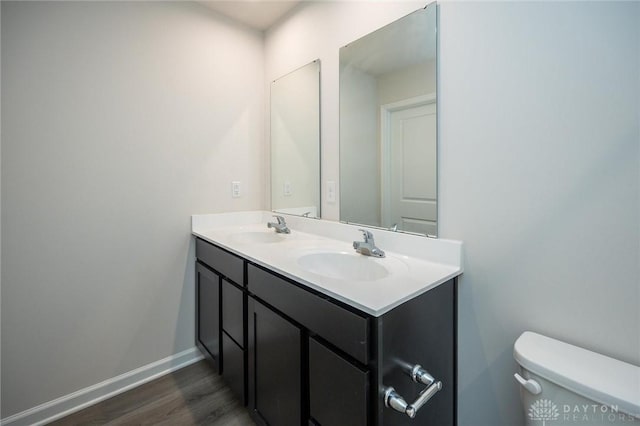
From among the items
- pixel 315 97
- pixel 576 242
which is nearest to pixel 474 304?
pixel 576 242

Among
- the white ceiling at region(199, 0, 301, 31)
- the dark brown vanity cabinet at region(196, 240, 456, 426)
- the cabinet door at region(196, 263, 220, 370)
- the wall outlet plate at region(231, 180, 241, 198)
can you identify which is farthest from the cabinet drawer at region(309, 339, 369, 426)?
the white ceiling at region(199, 0, 301, 31)

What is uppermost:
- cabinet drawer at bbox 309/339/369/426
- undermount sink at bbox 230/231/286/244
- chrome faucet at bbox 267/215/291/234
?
chrome faucet at bbox 267/215/291/234

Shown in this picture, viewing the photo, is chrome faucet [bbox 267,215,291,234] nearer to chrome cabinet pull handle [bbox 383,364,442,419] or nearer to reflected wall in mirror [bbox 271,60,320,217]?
reflected wall in mirror [bbox 271,60,320,217]

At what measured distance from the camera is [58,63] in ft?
4.76

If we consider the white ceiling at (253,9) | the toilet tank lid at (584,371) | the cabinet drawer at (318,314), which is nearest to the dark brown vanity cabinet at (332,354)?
the cabinet drawer at (318,314)

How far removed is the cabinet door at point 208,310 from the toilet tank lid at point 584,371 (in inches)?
57.3

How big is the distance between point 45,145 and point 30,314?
0.85 meters

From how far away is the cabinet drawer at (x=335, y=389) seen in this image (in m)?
0.82

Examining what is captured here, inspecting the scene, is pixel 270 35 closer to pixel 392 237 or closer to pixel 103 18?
pixel 103 18

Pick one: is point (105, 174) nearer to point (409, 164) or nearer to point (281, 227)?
point (281, 227)

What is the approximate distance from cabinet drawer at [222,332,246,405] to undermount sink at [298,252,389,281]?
22.0 inches

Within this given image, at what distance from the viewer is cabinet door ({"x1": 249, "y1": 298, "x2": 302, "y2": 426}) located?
1065mm

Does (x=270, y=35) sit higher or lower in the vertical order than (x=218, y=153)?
higher

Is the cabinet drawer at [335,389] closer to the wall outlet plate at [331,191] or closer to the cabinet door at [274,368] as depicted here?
the cabinet door at [274,368]
